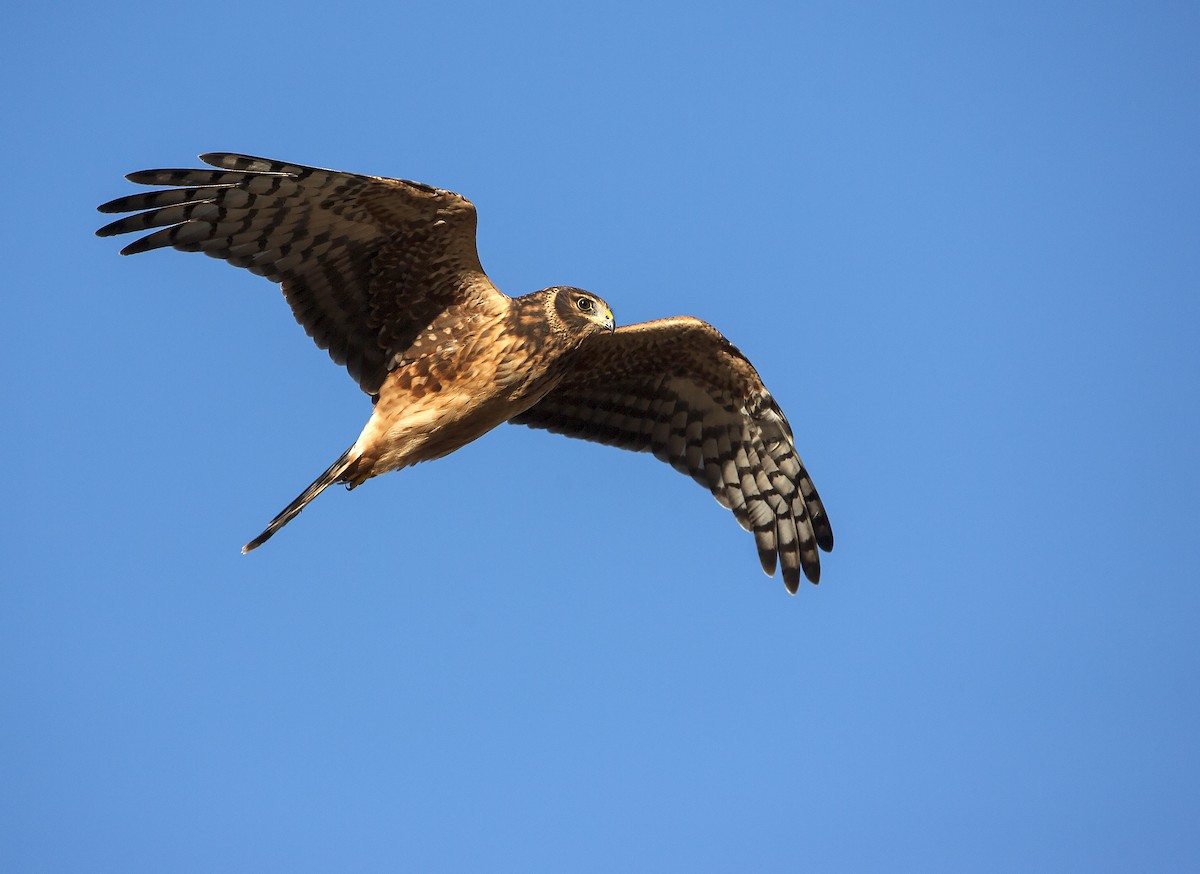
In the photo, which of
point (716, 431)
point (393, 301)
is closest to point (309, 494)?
point (393, 301)

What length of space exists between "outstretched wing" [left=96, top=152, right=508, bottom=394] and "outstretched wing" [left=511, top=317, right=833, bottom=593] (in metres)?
1.56

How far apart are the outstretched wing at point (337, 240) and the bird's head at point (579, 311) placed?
1.26 ft

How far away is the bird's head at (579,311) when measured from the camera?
29.7 feet

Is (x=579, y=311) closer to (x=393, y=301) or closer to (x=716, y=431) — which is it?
(x=393, y=301)

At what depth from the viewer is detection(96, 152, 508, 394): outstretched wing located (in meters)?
8.57

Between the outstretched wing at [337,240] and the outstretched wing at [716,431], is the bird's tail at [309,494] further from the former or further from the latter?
the outstretched wing at [716,431]

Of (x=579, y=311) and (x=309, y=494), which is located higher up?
(x=579, y=311)

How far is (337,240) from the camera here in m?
8.98

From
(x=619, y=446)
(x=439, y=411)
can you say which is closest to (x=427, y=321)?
(x=439, y=411)

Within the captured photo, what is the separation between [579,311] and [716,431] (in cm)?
215

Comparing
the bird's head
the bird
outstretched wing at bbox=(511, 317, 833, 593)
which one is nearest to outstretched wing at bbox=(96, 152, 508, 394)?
the bird

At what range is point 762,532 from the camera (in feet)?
35.5

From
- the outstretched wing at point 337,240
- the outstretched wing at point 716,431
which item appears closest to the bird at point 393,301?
the outstretched wing at point 337,240

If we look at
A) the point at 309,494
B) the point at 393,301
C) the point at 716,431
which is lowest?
the point at 309,494
